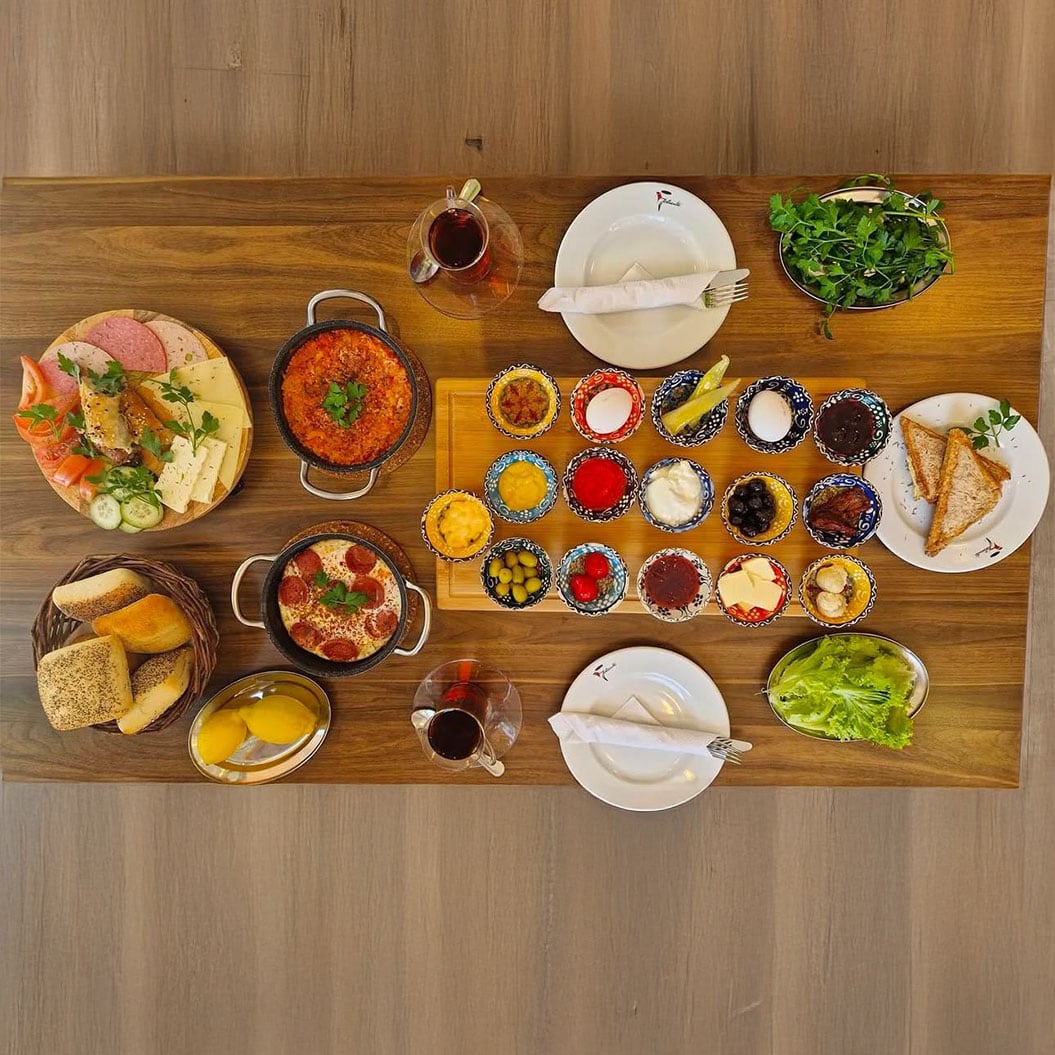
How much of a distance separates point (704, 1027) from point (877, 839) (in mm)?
727

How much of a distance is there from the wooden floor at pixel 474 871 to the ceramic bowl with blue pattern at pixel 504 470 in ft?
3.15

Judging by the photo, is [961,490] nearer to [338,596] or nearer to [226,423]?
[338,596]

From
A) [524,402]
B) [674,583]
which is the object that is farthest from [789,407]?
[524,402]

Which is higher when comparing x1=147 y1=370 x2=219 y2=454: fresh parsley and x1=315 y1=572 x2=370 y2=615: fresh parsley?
x1=147 y1=370 x2=219 y2=454: fresh parsley

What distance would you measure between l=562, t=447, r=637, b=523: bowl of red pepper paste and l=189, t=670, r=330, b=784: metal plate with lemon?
0.69 m

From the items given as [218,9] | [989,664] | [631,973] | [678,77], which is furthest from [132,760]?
[678,77]

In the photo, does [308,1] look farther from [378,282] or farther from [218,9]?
[378,282]

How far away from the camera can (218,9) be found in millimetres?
2066

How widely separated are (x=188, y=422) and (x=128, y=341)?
0.22m

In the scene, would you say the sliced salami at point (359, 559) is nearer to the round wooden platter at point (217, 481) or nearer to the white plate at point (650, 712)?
the round wooden platter at point (217, 481)

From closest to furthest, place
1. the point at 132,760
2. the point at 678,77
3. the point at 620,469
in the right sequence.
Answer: the point at 620,469 → the point at 132,760 → the point at 678,77

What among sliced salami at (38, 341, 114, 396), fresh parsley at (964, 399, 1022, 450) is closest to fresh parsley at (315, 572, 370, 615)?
sliced salami at (38, 341, 114, 396)

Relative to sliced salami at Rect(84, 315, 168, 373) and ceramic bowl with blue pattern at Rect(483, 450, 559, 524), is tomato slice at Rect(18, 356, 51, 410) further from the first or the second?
ceramic bowl with blue pattern at Rect(483, 450, 559, 524)

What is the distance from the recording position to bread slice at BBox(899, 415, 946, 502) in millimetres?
1511
